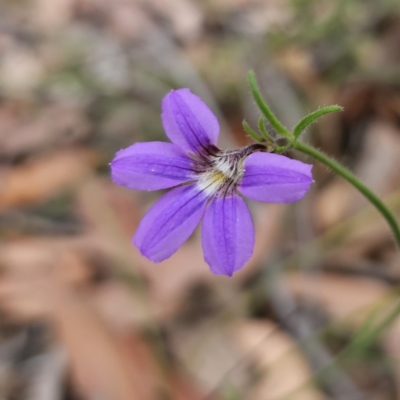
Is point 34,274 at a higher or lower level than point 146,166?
higher

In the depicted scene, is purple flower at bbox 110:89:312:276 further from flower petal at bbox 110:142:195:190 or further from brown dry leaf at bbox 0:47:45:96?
brown dry leaf at bbox 0:47:45:96

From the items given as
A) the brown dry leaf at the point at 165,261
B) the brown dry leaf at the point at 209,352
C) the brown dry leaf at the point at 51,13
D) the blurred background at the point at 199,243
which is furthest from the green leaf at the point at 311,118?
the brown dry leaf at the point at 51,13

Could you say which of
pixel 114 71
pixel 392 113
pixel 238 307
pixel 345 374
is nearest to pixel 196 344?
pixel 238 307

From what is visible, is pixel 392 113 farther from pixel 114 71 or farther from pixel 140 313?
pixel 114 71

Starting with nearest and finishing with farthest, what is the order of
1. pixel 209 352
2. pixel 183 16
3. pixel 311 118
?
1. pixel 311 118
2. pixel 209 352
3. pixel 183 16

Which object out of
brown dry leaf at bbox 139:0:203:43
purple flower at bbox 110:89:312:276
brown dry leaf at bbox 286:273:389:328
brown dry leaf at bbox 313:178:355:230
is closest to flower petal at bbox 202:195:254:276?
purple flower at bbox 110:89:312:276

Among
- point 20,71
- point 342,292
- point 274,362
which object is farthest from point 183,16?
point 274,362

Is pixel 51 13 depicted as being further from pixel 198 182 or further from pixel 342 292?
pixel 198 182
